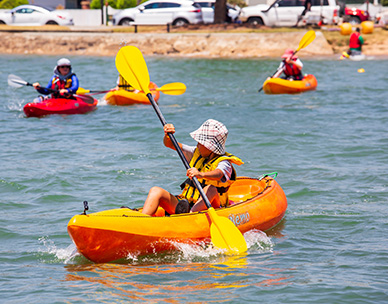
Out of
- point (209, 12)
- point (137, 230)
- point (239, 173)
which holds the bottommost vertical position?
point (239, 173)

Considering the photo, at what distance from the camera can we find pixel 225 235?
518 cm

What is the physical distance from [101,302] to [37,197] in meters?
2.98

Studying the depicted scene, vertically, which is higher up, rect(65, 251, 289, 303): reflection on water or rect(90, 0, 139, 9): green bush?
rect(90, 0, 139, 9): green bush

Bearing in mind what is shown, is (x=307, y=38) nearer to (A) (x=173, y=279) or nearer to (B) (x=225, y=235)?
(B) (x=225, y=235)

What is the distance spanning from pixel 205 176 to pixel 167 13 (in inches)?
834

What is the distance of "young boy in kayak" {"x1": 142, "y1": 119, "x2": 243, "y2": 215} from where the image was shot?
17.3 feet

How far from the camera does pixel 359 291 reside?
4559 millimetres

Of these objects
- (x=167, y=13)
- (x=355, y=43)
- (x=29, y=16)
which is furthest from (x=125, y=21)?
(x=355, y=43)

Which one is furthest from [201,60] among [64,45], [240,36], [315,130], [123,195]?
[123,195]

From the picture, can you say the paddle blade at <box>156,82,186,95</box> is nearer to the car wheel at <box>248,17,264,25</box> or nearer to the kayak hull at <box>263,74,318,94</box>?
the kayak hull at <box>263,74,318,94</box>

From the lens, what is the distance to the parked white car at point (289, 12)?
976 inches

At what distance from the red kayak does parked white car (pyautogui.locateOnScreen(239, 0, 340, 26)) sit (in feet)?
48.0

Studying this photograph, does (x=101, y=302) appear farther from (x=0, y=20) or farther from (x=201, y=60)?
(x=0, y=20)

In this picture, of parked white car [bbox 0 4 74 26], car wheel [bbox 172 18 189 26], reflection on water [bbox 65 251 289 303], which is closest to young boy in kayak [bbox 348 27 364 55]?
car wheel [bbox 172 18 189 26]
